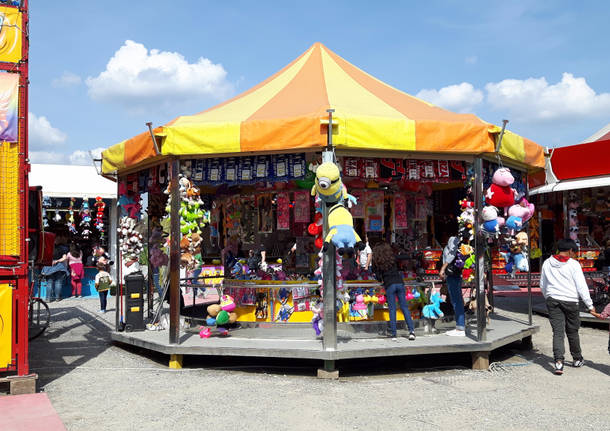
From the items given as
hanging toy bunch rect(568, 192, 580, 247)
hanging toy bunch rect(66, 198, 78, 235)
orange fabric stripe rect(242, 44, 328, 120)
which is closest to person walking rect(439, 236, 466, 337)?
orange fabric stripe rect(242, 44, 328, 120)

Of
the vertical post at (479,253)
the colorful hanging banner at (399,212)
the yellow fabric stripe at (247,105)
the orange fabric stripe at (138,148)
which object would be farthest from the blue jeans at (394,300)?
the orange fabric stripe at (138,148)

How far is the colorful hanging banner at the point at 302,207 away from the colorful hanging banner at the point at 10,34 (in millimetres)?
4864

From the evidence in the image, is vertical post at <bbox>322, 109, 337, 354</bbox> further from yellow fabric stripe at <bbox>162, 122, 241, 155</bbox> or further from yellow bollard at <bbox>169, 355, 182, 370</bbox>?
yellow bollard at <bbox>169, 355, 182, 370</bbox>

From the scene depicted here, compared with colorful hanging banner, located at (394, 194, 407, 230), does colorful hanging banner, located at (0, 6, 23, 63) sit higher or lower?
higher

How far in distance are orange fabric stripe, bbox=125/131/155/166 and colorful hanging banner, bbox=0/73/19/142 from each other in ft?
6.31

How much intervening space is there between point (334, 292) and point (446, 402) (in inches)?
75.6

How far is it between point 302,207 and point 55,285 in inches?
443

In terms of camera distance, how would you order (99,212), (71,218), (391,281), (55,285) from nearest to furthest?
(391,281) < (55,285) < (71,218) < (99,212)

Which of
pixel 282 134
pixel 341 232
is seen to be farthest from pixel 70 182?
pixel 341 232

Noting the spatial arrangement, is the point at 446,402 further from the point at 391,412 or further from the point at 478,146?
the point at 478,146

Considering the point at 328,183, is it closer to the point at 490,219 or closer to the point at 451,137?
the point at 451,137

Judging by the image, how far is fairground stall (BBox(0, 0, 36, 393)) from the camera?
6.47 meters

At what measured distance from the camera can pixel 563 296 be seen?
7527 millimetres

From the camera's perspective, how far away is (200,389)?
22.0 feet
